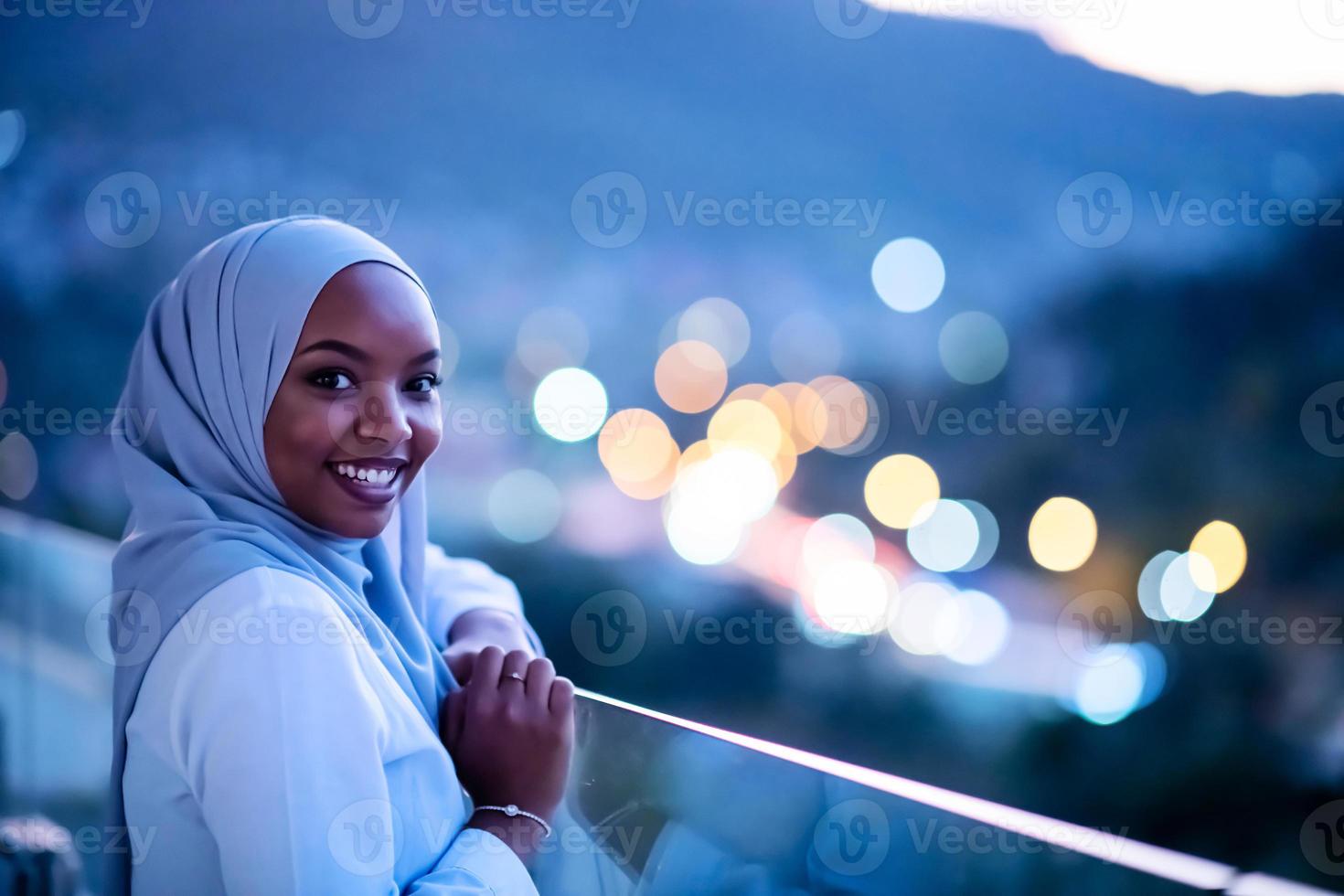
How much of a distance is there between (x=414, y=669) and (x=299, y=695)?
0.57 feet

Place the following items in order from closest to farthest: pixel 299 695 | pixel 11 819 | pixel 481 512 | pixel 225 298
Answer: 1. pixel 299 695
2. pixel 225 298
3. pixel 11 819
4. pixel 481 512

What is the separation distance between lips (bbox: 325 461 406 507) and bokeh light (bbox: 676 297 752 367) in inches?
234

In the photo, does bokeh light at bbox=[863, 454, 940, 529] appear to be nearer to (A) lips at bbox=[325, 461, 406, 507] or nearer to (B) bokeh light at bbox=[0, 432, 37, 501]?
(B) bokeh light at bbox=[0, 432, 37, 501]

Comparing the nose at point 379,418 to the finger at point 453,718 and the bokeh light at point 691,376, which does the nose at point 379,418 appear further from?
the bokeh light at point 691,376

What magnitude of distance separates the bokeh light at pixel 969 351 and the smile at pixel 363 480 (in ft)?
22.5

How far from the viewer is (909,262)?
813 centimetres

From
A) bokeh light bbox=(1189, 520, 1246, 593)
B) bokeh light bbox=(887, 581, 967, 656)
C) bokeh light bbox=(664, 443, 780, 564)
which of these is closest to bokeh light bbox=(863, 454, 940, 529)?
bokeh light bbox=(887, 581, 967, 656)


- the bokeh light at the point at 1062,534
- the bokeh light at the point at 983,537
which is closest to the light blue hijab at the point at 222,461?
the bokeh light at the point at 983,537

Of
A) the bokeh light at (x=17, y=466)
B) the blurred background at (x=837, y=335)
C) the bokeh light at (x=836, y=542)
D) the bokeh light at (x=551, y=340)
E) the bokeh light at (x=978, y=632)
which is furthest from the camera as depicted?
the bokeh light at (x=978, y=632)

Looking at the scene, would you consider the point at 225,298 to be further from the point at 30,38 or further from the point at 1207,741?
the point at 1207,741

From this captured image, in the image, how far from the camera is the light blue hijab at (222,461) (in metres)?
0.62

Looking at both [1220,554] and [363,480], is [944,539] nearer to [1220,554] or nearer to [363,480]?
[1220,554]

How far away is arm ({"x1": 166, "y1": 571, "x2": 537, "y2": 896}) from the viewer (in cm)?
52

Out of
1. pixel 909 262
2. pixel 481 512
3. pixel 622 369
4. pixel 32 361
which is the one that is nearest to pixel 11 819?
pixel 32 361
